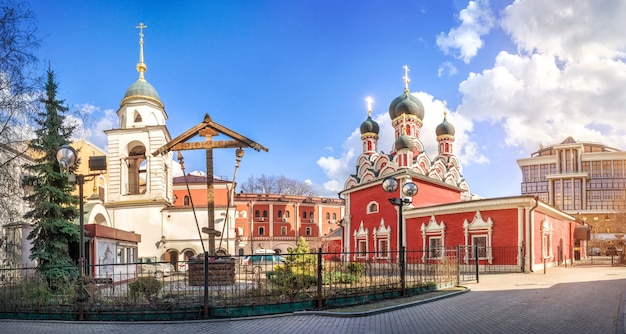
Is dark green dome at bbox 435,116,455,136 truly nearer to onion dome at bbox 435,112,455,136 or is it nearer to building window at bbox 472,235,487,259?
onion dome at bbox 435,112,455,136

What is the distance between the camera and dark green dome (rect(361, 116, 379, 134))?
53369mm

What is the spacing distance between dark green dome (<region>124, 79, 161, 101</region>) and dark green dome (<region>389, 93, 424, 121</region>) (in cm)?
2724

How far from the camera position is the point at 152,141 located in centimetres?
3158

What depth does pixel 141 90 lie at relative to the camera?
32.6 m

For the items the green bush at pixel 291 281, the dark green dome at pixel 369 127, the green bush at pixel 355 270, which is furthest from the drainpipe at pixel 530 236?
the dark green dome at pixel 369 127

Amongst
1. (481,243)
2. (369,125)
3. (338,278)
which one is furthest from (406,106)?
(338,278)

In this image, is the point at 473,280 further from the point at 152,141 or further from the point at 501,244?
the point at 152,141

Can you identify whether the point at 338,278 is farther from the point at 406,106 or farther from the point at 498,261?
the point at 406,106

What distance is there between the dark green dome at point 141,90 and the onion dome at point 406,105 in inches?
1073

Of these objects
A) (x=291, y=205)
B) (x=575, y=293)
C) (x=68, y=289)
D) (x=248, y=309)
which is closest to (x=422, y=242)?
(x=575, y=293)

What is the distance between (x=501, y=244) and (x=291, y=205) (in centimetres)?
4121

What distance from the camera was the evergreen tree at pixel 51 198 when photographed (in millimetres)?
15812

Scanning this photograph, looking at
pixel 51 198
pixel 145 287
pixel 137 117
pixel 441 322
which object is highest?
pixel 137 117

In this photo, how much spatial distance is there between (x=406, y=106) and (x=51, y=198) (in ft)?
129
